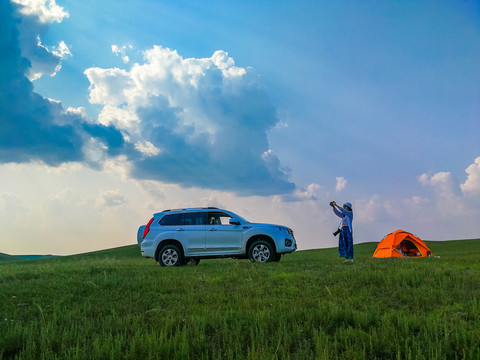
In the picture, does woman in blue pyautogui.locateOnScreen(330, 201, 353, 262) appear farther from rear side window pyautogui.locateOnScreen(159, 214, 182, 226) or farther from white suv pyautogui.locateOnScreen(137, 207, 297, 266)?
rear side window pyautogui.locateOnScreen(159, 214, 182, 226)

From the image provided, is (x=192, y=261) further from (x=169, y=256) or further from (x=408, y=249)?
(x=408, y=249)

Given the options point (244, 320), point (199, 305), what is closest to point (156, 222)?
point (199, 305)

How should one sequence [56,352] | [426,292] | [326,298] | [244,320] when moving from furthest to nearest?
[426,292], [326,298], [244,320], [56,352]

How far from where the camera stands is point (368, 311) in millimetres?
6086

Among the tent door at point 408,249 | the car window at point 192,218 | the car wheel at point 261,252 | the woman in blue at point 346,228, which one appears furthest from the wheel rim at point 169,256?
the tent door at point 408,249

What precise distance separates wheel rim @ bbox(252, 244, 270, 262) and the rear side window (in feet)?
10.8

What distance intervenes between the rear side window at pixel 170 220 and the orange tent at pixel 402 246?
12.2 m

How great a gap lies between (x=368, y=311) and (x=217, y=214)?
9820 millimetres

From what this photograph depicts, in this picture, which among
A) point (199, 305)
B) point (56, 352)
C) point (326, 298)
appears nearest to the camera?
point (56, 352)

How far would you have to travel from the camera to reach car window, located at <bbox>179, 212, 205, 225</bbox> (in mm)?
15289

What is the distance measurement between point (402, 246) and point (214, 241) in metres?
12.6

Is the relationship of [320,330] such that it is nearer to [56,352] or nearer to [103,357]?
[103,357]

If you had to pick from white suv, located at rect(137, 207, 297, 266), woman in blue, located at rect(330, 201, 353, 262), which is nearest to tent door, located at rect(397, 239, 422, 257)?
woman in blue, located at rect(330, 201, 353, 262)

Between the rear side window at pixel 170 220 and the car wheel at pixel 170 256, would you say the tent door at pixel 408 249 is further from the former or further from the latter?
the rear side window at pixel 170 220
